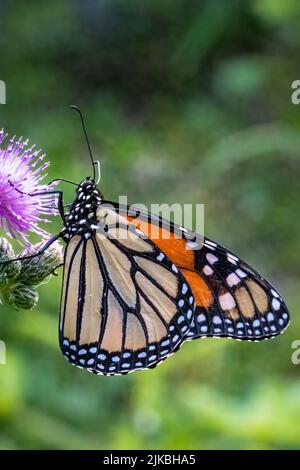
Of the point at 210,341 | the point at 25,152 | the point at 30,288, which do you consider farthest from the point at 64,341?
the point at 210,341

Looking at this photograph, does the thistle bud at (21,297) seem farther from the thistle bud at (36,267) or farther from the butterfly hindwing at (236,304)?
the butterfly hindwing at (236,304)

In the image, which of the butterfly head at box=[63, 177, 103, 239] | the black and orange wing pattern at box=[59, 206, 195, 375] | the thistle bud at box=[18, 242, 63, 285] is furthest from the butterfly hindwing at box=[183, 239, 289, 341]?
the thistle bud at box=[18, 242, 63, 285]

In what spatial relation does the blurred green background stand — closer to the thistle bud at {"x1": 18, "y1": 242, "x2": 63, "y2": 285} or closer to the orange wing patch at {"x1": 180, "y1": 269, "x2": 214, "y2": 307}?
the orange wing patch at {"x1": 180, "y1": 269, "x2": 214, "y2": 307}

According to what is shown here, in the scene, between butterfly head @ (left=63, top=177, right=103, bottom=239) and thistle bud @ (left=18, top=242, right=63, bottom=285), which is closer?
thistle bud @ (left=18, top=242, right=63, bottom=285)

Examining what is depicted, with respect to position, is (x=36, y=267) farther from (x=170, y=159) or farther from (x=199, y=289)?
(x=170, y=159)

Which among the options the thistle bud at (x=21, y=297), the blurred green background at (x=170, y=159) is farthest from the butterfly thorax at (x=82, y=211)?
the blurred green background at (x=170, y=159)

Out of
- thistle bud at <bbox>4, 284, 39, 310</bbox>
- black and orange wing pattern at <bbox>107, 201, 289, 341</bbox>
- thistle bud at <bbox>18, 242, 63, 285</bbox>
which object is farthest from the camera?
black and orange wing pattern at <bbox>107, 201, 289, 341</bbox>

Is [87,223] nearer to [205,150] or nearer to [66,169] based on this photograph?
[66,169]
